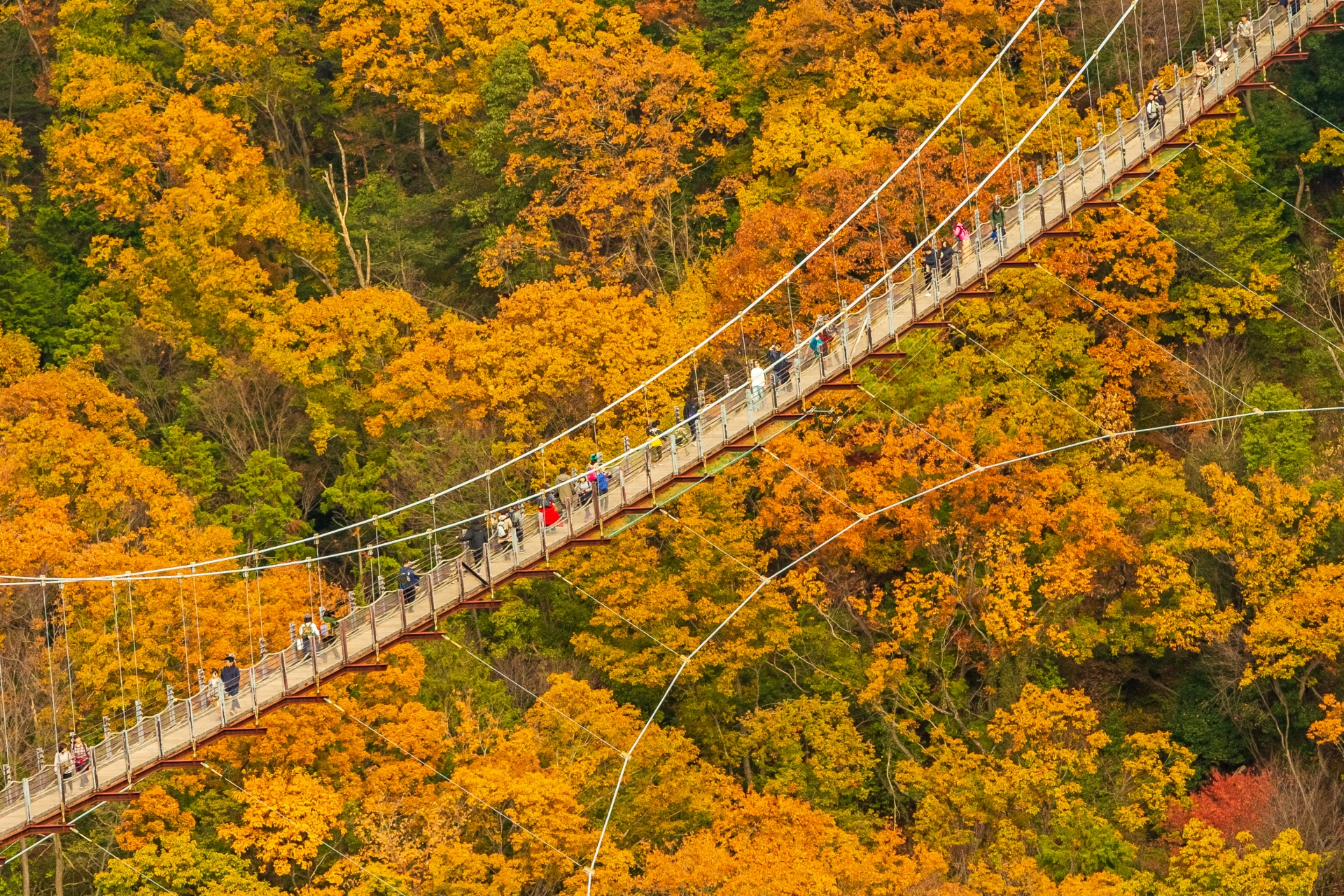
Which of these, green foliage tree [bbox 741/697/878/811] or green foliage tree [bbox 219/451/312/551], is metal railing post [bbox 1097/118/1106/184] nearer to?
green foliage tree [bbox 741/697/878/811]

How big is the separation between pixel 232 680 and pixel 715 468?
9.53m

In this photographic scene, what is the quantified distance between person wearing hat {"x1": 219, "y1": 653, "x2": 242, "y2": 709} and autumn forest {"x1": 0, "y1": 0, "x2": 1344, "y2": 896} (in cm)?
143

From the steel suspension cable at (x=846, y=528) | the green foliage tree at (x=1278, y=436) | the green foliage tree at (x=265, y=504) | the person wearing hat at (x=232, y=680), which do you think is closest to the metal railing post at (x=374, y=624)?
the person wearing hat at (x=232, y=680)

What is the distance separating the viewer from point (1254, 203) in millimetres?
67938

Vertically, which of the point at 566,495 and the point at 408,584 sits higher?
the point at 566,495

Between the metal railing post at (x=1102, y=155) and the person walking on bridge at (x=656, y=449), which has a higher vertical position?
the metal railing post at (x=1102, y=155)

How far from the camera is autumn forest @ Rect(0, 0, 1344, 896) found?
56406mm

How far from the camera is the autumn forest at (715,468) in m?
56.4

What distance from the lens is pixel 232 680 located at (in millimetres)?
51156

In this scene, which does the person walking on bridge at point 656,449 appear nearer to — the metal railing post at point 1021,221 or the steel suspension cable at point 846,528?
the steel suspension cable at point 846,528

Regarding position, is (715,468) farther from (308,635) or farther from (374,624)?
(308,635)

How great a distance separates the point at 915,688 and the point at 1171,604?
572 centimetres

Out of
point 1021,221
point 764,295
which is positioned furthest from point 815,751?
point 1021,221

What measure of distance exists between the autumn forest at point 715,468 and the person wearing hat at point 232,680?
4.68ft
